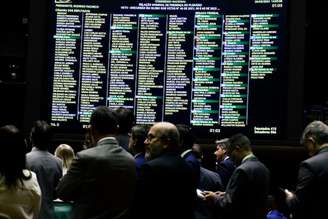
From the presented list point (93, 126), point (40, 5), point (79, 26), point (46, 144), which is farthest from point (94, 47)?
point (93, 126)

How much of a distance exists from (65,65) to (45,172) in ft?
6.64

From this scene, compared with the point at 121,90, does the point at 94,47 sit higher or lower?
higher

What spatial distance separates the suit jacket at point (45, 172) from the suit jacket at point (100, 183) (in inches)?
65.1

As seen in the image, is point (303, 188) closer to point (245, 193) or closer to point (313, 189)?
point (313, 189)

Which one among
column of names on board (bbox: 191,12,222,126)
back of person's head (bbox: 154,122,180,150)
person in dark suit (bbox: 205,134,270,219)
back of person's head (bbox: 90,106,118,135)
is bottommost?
person in dark suit (bbox: 205,134,270,219)

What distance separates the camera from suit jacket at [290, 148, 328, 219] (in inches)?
162

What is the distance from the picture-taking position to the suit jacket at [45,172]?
16.4ft

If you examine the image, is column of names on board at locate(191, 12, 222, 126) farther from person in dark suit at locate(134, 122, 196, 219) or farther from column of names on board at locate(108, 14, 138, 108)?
person in dark suit at locate(134, 122, 196, 219)

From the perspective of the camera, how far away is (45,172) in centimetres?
502

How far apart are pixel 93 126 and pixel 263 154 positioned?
137 inches

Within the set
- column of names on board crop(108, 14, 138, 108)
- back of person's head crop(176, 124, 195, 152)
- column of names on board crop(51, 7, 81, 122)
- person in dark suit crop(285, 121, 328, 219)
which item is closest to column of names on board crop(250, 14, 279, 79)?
column of names on board crop(108, 14, 138, 108)

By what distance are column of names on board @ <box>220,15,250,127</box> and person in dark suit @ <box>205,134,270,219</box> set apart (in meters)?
1.59

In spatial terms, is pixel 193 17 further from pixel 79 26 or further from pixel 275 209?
pixel 275 209

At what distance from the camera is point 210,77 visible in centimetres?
660
